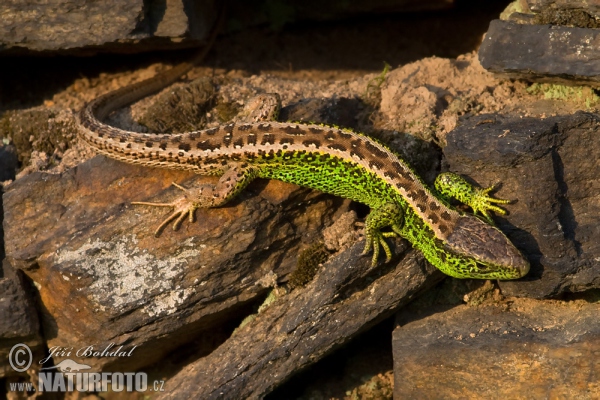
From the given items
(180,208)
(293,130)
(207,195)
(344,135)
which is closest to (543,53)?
(344,135)

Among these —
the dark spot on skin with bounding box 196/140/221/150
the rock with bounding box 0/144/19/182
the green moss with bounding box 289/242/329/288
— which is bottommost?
the green moss with bounding box 289/242/329/288

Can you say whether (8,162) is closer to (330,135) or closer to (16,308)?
(16,308)

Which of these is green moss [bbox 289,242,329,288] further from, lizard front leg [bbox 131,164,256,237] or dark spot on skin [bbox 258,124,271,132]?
dark spot on skin [bbox 258,124,271,132]

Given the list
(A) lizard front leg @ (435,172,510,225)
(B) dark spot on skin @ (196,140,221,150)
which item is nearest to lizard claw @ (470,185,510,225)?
(A) lizard front leg @ (435,172,510,225)

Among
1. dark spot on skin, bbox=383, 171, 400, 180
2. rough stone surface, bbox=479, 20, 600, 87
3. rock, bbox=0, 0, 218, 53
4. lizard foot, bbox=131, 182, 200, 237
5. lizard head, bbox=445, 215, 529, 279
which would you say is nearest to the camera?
lizard head, bbox=445, 215, 529, 279

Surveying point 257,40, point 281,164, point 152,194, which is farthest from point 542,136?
point 257,40

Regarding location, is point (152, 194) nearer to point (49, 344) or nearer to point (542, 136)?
point (49, 344)
